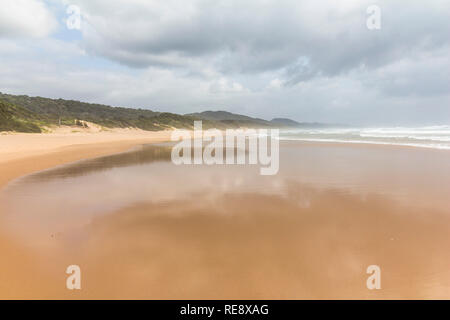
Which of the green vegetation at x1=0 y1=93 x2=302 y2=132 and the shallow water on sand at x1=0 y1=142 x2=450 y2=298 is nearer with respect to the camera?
the shallow water on sand at x1=0 y1=142 x2=450 y2=298

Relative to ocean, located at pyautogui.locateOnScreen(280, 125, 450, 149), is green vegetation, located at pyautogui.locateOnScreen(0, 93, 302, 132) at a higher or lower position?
higher

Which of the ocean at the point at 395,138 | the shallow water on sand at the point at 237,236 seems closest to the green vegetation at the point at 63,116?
the shallow water on sand at the point at 237,236

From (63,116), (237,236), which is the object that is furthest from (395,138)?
(63,116)

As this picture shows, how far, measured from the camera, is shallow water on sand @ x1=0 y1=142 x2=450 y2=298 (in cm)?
300

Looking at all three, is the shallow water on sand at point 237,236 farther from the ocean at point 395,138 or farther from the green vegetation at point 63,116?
the green vegetation at point 63,116

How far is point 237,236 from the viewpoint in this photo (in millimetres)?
4273

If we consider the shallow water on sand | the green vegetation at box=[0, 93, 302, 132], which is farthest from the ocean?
the green vegetation at box=[0, 93, 302, 132]

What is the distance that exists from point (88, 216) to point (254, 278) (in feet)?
13.1

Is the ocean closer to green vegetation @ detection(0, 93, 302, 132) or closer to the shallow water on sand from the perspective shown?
the shallow water on sand

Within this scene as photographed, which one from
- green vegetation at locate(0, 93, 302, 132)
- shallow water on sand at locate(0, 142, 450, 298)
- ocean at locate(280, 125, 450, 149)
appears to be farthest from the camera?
green vegetation at locate(0, 93, 302, 132)

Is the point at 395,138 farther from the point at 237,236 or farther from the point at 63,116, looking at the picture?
the point at 63,116

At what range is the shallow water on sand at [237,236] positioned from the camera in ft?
9.84
